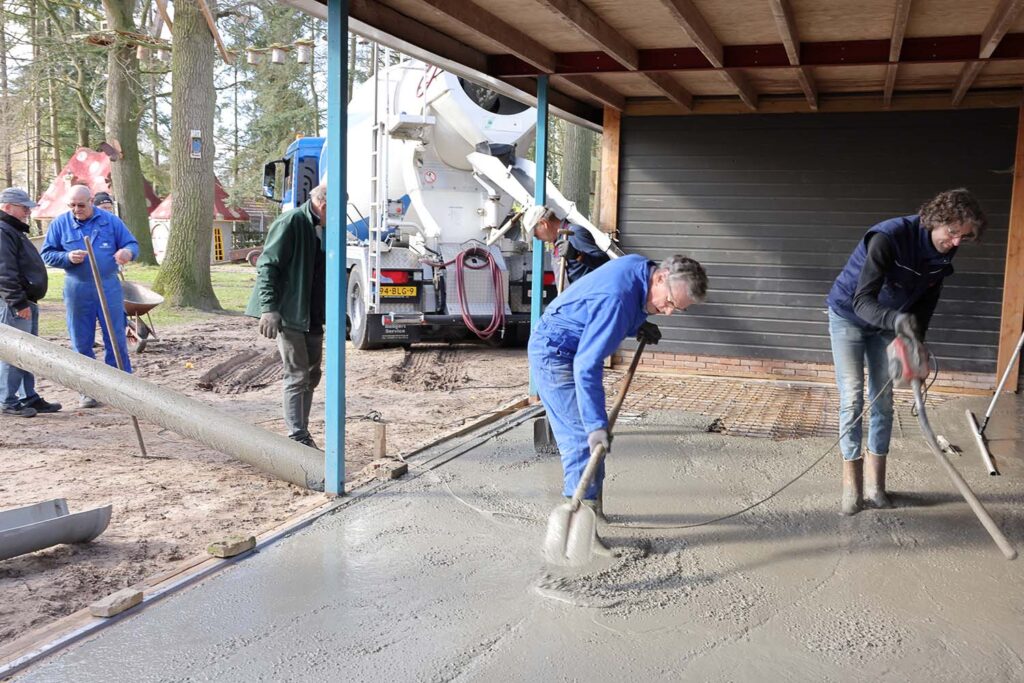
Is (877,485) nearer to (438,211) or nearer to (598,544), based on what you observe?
(598,544)

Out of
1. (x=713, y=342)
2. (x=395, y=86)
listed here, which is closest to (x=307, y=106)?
(x=395, y=86)

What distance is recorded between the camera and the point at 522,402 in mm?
7230

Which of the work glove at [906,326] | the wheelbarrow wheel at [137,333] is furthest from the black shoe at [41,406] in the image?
the work glove at [906,326]

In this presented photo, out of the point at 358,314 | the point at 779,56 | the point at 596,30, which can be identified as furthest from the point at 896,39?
the point at 358,314

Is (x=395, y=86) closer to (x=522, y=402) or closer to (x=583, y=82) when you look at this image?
Result: (x=583, y=82)

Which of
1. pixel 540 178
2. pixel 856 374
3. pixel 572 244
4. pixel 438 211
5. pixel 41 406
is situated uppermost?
pixel 540 178

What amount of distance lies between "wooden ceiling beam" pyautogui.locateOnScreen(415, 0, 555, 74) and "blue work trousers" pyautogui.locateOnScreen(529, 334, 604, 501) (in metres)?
2.30

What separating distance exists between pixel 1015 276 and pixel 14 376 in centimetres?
850

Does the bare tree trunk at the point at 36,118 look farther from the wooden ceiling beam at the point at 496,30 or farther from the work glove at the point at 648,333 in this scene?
the work glove at the point at 648,333

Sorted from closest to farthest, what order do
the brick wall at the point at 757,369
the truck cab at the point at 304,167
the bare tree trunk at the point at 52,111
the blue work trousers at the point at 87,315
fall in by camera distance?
the blue work trousers at the point at 87,315 < the brick wall at the point at 757,369 < the truck cab at the point at 304,167 < the bare tree trunk at the point at 52,111

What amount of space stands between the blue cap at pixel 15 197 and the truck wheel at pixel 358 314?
409 centimetres

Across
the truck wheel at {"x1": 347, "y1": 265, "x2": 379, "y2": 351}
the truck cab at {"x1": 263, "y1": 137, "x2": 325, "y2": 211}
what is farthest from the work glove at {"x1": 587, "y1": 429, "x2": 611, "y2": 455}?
the truck cab at {"x1": 263, "y1": 137, "x2": 325, "y2": 211}

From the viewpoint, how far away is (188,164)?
533 inches

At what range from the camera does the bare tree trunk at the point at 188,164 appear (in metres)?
13.4
